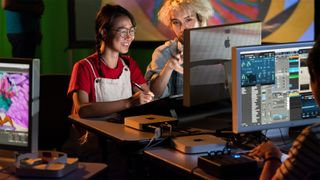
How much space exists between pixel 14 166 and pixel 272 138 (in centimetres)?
121

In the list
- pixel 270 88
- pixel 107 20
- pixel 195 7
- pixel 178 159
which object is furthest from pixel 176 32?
pixel 178 159

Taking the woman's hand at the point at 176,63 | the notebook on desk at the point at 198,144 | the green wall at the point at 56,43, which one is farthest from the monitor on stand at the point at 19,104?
the green wall at the point at 56,43

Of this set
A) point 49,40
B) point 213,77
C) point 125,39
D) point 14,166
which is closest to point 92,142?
point 125,39

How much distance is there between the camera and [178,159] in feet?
8.90

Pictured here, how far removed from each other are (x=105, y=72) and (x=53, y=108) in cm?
56

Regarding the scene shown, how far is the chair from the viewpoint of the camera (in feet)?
13.4

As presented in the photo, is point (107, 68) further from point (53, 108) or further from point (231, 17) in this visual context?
point (231, 17)

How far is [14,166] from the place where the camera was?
2.54 meters

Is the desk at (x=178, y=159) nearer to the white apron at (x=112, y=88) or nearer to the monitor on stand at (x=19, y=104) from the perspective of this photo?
the monitor on stand at (x=19, y=104)

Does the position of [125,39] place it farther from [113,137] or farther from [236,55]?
[236,55]

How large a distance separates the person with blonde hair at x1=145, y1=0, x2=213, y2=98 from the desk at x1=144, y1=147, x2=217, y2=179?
1102mm

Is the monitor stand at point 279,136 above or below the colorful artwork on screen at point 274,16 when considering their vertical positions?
below

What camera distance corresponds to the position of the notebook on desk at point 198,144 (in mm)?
2787

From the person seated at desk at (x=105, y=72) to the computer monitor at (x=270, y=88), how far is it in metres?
0.93
